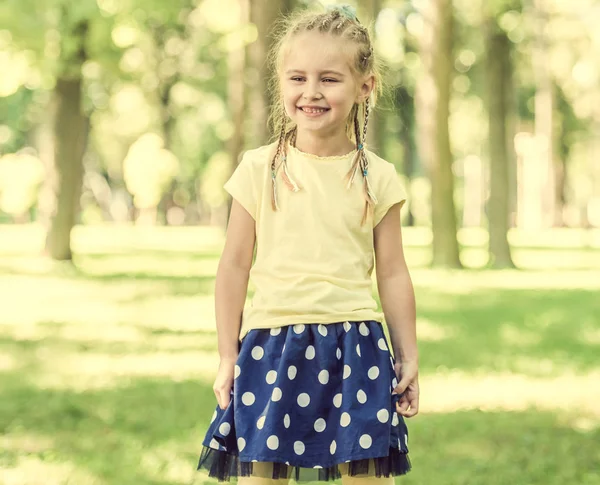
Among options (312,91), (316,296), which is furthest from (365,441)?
(312,91)

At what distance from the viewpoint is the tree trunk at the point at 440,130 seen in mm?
19844

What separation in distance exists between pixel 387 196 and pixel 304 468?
800 mm

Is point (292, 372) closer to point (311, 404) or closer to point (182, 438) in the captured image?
point (311, 404)

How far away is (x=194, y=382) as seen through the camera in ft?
26.6

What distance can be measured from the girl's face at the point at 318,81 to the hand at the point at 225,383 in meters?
0.70

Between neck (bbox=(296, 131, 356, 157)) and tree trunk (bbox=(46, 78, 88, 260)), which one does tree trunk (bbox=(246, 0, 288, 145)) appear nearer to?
neck (bbox=(296, 131, 356, 157))

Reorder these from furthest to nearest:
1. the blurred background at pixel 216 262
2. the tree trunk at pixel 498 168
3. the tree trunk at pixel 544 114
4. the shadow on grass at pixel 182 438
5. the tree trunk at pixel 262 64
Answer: the tree trunk at pixel 544 114
the tree trunk at pixel 498 168
the tree trunk at pixel 262 64
the blurred background at pixel 216 262
the shadow on grass at pixel 182 438

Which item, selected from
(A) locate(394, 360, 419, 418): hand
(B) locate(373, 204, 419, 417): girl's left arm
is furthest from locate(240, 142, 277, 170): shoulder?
(A) locate(394, 360, 419, 418): hand

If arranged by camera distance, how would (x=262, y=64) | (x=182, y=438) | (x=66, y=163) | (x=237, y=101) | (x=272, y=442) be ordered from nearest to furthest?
(x=272, y=442), (x=182, y=438), (x=262, y=64), (x=66, y=163), (x=237, y=101)

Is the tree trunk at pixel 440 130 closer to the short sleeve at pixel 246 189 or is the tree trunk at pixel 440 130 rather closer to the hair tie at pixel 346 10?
the hair tie at pixel 346 10

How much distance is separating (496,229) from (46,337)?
12.4 m

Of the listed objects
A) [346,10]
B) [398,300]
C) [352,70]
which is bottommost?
[398,300]

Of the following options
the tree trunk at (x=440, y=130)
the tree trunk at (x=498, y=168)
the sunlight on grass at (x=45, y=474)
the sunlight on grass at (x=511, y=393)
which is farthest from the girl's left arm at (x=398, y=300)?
the tree trunk at (x=498, y=168)

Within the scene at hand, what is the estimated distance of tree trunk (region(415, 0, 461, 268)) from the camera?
1984 centimetres
